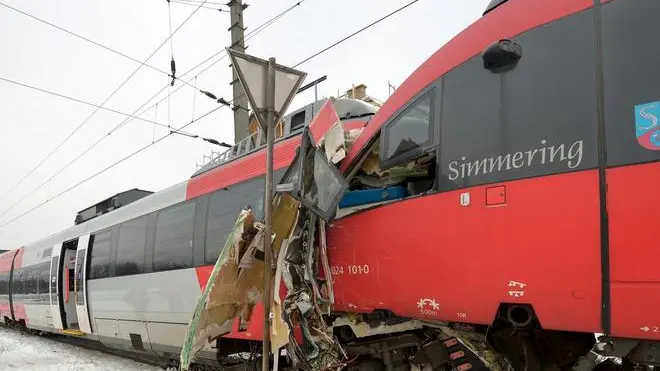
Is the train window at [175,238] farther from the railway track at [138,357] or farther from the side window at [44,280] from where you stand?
the side window at [44,280]

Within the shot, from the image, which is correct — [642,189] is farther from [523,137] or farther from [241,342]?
[241,342]

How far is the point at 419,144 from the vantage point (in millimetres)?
3539

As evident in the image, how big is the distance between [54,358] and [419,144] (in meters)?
10.2

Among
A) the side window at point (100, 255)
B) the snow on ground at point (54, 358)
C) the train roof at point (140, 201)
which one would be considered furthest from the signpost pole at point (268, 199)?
the side window at point (100, 255)

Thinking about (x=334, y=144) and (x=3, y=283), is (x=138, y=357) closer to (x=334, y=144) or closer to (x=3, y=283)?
(x=334, y=144)

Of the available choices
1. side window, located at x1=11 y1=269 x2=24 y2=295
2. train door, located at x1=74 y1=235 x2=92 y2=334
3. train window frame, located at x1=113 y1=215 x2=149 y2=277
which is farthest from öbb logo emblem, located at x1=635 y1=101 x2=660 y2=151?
side window, located at x1=11 y1=269 x2=24 y2=295

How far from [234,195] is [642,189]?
4.61 meters

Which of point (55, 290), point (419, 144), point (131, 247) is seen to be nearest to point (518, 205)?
point (419, 144)

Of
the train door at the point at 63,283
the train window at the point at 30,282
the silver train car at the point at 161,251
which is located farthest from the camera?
the train window at the point at 30,282

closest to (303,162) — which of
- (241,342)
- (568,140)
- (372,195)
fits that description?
(372,195)

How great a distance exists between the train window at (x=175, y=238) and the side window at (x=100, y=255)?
2.31 meters

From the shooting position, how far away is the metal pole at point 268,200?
12.0 feet

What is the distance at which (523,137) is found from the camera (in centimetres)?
284

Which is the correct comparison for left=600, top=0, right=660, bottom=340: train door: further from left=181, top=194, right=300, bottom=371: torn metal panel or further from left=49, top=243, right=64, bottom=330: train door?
left=49, top=243, right=64, bottom=330: train door
